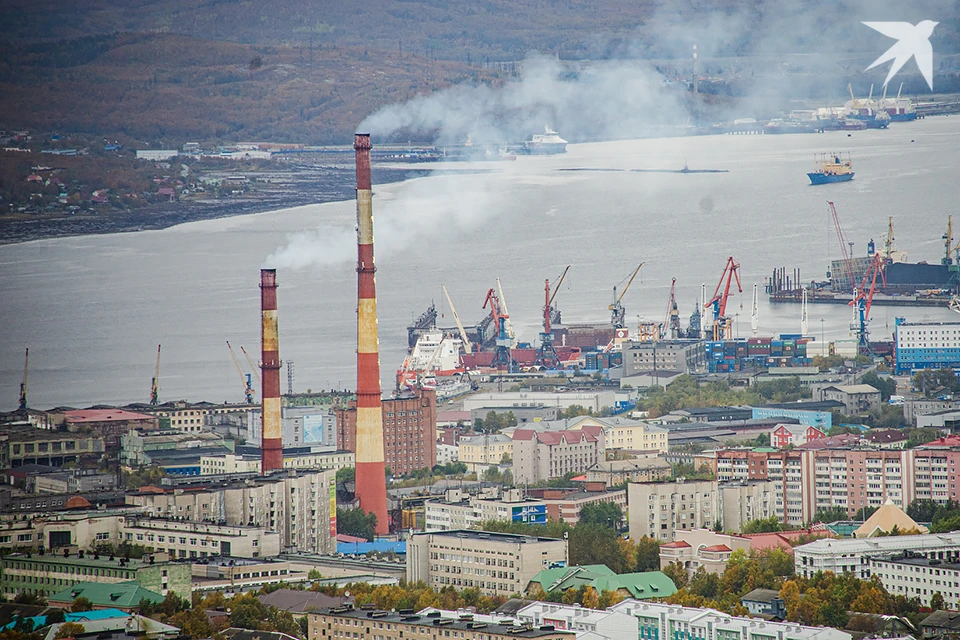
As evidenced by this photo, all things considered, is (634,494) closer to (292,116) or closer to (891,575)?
(891,575)

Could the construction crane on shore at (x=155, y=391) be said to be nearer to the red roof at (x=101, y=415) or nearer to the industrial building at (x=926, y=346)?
the red roof at (x=101, y=415)

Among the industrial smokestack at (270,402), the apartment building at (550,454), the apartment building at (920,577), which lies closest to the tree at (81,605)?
the apartment building at (920,577)

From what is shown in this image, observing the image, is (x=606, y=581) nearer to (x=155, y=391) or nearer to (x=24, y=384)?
(x=155, y=391)

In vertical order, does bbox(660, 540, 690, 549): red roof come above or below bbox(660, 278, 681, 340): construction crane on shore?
below

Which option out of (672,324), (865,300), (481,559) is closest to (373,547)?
(481,559)

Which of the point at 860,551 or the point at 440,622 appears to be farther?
the point at 860,551

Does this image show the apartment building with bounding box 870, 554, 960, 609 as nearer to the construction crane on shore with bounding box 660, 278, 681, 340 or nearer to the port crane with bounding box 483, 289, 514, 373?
the port crane with bounding box 483, 289, 514, 373

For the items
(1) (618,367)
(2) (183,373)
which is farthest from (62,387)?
(1) (618,367)

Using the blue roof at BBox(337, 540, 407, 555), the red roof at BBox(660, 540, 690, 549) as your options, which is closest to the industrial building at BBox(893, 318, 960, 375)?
the blue roof at BBox(337, 540, 407, 555)
